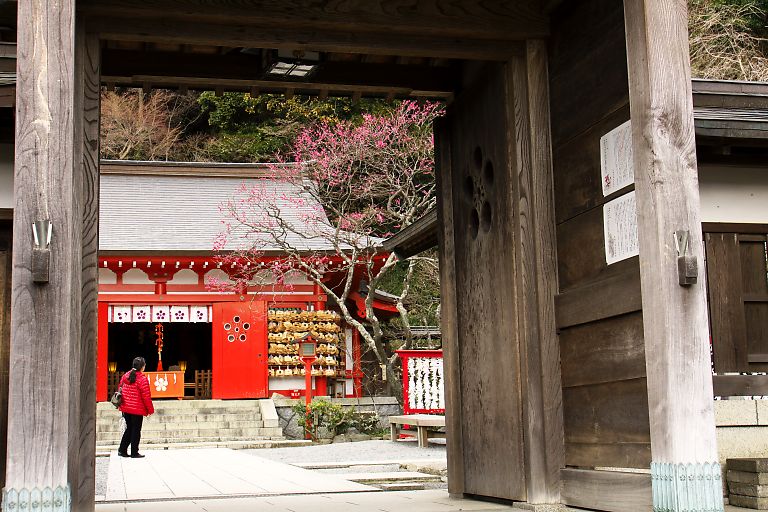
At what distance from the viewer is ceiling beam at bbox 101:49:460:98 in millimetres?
6562

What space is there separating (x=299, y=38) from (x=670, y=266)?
9.43 feet

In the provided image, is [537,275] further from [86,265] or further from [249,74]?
[86,265]

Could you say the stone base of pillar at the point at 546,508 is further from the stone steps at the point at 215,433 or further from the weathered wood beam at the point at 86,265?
the stone steps at the point at 215,433

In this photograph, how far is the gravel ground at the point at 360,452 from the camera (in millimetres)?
14062

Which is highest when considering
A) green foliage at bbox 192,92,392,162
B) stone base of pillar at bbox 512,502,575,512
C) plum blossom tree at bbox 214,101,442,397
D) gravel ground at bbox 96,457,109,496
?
green foliage at bbox 192,92,392,162

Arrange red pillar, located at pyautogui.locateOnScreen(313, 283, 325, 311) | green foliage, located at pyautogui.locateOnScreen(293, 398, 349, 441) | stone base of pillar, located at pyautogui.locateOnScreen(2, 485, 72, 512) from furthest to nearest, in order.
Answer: red pillar, located at pyautogui.locateOnScreen(313, 283, 325, 311) → green foliage, located at pyautogui.locateOnScreen(293, 398, 349, 441) → stone base of pillar, located at pyautogui.locateOnScreen(2, 485, 72, 512)

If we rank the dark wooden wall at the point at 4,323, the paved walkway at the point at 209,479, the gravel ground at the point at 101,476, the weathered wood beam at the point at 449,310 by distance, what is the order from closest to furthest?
the dark wooden wall at the point at 4,323 → the weathered wood beam at the point at 449,310 → the paved walkway at the point at 209,479 → the gravel ground at the point at 101,476

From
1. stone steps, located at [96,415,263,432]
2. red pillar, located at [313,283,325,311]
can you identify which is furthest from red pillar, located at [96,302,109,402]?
red pillar, located at [313,283,325,311]

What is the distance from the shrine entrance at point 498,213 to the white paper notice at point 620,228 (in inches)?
2.8

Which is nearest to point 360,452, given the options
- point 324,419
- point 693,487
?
point 324,419

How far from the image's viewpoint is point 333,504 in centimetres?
691

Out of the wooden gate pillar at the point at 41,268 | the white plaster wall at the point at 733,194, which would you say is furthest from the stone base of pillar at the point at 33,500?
the white plaster wall at the point at 733,194

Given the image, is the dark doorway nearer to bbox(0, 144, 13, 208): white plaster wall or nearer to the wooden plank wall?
bbox(0, 144, 13, 208): white plaster wall

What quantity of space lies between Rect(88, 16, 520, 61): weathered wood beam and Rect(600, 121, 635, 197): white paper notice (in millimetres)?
1144
